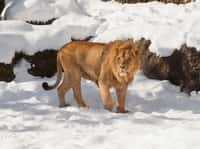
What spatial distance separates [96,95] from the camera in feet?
27.9

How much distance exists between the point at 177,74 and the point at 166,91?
2.10ft

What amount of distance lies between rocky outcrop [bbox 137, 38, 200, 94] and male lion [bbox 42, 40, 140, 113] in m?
1.63

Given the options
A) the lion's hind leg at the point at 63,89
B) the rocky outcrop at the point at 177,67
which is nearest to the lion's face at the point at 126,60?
the lion's hind leg at the point at 63,89

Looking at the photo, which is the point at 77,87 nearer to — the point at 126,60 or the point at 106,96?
the point at 106,96

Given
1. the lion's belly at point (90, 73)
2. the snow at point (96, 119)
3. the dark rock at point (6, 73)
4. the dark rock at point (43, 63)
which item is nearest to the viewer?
the snow at point (96, 119)

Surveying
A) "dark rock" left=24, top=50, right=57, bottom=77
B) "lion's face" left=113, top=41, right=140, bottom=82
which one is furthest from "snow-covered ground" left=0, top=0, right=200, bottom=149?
"lion's face" left=113, top=41, right=140, bottom=82

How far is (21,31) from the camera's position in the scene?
10.4 m

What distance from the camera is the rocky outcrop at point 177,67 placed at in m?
Answer: 9.07

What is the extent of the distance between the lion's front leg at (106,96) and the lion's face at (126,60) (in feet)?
1.11

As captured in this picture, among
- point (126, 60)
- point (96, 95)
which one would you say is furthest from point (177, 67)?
point (126, 60)

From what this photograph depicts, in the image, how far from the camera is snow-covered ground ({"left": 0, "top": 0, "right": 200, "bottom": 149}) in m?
5.43

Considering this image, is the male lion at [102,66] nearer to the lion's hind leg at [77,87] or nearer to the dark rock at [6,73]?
the lion's hind leg at [77,87]

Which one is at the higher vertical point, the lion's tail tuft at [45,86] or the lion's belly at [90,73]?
the lion's belly at [90,73]

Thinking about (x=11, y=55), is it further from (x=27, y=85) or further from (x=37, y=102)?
(x=37, y=102)
